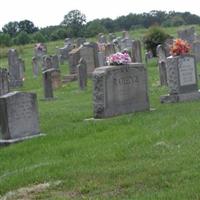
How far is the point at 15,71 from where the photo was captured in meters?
34.1

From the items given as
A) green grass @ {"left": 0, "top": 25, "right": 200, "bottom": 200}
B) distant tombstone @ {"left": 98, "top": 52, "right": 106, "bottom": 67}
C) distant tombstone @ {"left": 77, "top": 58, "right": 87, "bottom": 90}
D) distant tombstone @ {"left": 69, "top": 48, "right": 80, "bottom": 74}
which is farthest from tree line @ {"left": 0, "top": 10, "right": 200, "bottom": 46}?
green grass @ {"left": 0, "top": 25, "right": 200, "bottom": 200}

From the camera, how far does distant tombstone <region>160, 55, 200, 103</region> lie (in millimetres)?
17000

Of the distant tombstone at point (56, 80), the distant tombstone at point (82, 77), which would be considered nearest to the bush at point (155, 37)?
the distant tombstone at point (56, 80)

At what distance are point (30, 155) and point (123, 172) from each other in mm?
2833

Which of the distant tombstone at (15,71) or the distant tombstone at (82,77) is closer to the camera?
the distant tombstone at (82,77)

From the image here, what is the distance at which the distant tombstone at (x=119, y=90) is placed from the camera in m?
14.6

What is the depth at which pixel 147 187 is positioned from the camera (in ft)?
24.7

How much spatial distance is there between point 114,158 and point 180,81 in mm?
8054

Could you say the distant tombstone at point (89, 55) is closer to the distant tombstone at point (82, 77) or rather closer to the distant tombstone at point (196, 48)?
the distant tombstone at point (196, 48)

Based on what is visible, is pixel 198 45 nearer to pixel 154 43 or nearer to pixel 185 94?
pixel 154 43

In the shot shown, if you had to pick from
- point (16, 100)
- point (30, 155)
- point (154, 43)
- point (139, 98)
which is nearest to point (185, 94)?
point (139, 98)

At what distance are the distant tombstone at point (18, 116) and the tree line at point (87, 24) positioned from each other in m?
61.8

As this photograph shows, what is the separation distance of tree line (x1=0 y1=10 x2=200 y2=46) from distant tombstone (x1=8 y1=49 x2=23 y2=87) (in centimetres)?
3888

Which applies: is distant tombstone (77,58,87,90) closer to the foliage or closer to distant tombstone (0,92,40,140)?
distant tombstone (0,92,40,140)
